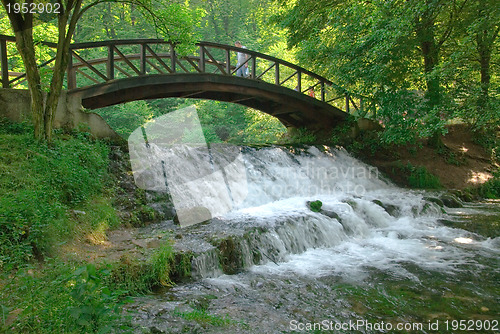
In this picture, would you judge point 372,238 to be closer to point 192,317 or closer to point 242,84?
point 192,317

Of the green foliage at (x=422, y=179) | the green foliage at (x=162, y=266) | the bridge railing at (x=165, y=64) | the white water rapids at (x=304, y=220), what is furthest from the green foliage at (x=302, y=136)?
the green foliage at (x=162, y=266)

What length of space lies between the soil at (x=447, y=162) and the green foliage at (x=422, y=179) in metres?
0.28

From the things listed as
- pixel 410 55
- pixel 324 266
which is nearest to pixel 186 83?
pixel 324 266

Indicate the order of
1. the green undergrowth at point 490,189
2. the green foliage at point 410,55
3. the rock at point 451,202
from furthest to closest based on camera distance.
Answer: the green undergrowth at point 490,189 → the rock at point 451,202 → the green foliage at point 410,55

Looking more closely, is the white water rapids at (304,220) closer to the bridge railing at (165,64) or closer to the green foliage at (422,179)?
the green foliage at (422,179)

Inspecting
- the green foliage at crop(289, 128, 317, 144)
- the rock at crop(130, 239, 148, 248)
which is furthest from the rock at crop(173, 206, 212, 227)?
the green foliage at crop(289, 128, 317, 144)

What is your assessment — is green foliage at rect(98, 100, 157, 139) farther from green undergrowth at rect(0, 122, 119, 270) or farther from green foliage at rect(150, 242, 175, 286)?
green foliage at rect(150, 242, 175, 286)

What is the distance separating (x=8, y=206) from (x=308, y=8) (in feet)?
46.4

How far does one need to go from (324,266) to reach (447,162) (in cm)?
1217

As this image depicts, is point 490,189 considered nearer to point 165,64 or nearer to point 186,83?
point 186,83

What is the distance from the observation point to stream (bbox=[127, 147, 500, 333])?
435 centimetres

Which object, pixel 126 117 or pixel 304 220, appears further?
pixel 126 117

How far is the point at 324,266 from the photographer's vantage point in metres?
6.55

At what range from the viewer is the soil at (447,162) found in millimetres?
15211
